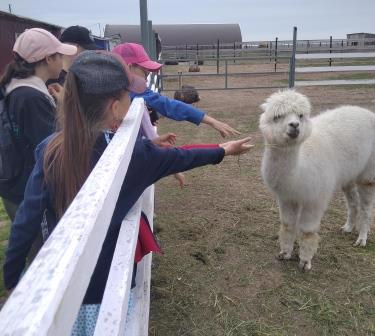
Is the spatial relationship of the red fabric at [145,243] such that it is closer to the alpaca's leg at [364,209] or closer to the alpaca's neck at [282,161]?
the alpaca's neck at [282,161]

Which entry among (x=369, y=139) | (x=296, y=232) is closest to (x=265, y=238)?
(x=296, y=232)

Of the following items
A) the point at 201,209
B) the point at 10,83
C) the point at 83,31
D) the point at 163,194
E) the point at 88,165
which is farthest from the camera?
the point at 163,194

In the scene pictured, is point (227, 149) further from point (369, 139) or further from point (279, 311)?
point (369, 139)

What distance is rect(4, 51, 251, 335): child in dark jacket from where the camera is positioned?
4.14 ft

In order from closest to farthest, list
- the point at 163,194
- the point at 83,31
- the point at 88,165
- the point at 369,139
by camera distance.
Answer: the point at 88,165, the point at 83,31, the point at 369,139, the point at 163,194

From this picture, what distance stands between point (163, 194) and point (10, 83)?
2923 mm

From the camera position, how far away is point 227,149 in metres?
1.70

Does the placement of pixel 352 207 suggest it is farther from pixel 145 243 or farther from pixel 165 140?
pixel 145 243

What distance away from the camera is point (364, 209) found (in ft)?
11.6

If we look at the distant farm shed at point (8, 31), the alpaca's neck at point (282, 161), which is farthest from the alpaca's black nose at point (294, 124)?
the distant farm shed at point (8, 31)

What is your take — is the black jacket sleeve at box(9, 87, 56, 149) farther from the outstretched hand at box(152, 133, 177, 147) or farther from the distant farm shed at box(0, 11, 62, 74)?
the distant farm shed at box(0, 11, 62, 74)

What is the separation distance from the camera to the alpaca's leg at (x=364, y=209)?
11.4 feet

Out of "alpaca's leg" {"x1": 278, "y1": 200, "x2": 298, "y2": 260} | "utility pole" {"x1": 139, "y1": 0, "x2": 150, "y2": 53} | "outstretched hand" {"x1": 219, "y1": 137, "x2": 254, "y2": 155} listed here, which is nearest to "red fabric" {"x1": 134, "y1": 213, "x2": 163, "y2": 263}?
"outstretched hand" {"x1": 219, "y1": 137, "x2": 254, "y2": 155}

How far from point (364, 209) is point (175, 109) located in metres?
2.10
